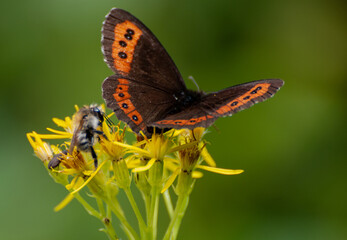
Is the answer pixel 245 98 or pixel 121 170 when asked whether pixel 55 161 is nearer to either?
pixel 121 170

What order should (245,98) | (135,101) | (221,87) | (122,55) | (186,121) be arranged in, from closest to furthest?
(186,121), (245,98), (135,101), (122,55), (221,87)

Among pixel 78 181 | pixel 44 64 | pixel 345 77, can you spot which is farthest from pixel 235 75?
pixel 78 181

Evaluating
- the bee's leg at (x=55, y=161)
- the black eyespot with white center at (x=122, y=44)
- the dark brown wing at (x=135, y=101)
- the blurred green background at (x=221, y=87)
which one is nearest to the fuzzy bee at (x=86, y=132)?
the bee's leg at (x=55, y=161)

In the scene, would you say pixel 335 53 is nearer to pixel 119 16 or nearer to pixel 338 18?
pixel 338 18

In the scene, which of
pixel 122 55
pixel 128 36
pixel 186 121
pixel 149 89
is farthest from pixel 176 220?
pixel 128 36

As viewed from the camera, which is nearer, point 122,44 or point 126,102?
point 126,102
